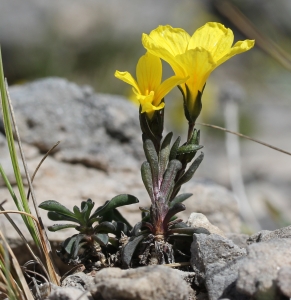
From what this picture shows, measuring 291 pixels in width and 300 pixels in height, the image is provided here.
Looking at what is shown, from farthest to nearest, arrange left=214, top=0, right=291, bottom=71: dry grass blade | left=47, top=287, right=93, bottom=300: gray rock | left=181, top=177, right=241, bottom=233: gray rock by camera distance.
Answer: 1. left=181, top=177, right=241, bottom=233: gray rock
2. left=214, top=0, right=291, bottom=71: dry grass blade
3. left=47, top=287, right=93, bottom=300: gray rock

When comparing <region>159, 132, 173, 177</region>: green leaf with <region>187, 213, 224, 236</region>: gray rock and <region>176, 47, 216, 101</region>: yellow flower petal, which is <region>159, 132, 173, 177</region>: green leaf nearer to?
<region>176, 47, 216, 101</region>: yellow flower petal

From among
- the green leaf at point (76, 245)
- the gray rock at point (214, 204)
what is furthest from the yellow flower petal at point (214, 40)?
the gray rock at point (214, 204)

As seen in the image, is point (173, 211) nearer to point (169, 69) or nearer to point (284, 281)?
point (284, 281)

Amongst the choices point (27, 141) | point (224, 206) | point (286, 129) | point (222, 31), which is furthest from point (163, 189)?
point (286, 129)

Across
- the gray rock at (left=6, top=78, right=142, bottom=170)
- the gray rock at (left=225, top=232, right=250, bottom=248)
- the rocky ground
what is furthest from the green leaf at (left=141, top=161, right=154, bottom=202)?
the gray rock at (left=6, top=78, right=142, bottom=170)

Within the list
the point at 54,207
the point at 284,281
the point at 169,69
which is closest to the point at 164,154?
the point at 54,207

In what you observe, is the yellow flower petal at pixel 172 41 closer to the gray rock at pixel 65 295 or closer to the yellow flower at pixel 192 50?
the yellow flower at pixel 192 50

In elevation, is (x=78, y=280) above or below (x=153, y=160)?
below
